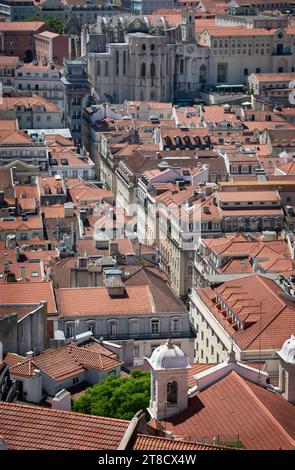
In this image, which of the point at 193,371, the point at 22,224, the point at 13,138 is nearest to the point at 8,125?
the point at 13,138

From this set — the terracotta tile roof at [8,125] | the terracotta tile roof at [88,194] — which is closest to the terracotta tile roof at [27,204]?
the terracotta tile roof at [88,194]

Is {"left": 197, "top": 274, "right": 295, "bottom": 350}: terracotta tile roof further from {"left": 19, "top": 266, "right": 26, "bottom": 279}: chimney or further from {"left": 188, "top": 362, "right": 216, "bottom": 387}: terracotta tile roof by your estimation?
{"left": 188, "top": 362, "right": 216, "bottom": 387}: terracotta tile roof

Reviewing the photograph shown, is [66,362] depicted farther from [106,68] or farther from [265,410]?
[106,68]

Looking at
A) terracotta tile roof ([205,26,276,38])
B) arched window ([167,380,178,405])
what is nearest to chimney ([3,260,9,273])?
arched window ([167,380,178,405])

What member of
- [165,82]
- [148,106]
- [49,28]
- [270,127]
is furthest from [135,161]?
[49,28]

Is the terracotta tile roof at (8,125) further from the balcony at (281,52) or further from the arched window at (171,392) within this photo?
the arched window at (171,392)
